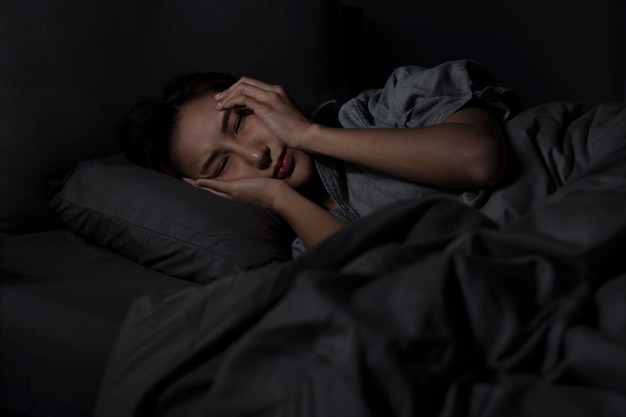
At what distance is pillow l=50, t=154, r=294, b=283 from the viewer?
129 cm

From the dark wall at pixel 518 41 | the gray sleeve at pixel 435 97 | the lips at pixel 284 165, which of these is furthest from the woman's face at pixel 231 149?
the dark wall at pixel 518 41

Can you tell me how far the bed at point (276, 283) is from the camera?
80 cm

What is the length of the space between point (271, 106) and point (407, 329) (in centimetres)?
78

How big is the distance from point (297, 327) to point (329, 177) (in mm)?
720

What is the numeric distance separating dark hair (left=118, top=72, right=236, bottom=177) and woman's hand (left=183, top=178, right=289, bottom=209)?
12 cm

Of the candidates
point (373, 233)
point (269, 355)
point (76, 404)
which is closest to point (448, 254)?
point (373, 233)

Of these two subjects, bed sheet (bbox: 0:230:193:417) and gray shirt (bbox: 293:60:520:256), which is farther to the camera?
gray shirt (bbox: 293:60:520:256)

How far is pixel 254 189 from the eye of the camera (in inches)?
58.3

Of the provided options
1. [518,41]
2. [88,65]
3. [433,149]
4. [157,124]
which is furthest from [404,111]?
[518,41]

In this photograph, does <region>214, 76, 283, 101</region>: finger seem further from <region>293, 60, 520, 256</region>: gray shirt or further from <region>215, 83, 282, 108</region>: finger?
<region>293, 60, 520, 256</region>: gray shirt

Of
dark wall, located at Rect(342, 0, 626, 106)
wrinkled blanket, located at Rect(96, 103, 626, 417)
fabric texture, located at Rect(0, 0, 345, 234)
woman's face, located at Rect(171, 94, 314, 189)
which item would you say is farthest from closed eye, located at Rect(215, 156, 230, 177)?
dark wall, located at Rect(342, 0, 626, 106)

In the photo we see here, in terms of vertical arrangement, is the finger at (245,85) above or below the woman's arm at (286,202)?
above

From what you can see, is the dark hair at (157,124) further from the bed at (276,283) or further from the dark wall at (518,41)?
the dark wall at (518,41)

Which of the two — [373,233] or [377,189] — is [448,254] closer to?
[373,233]
